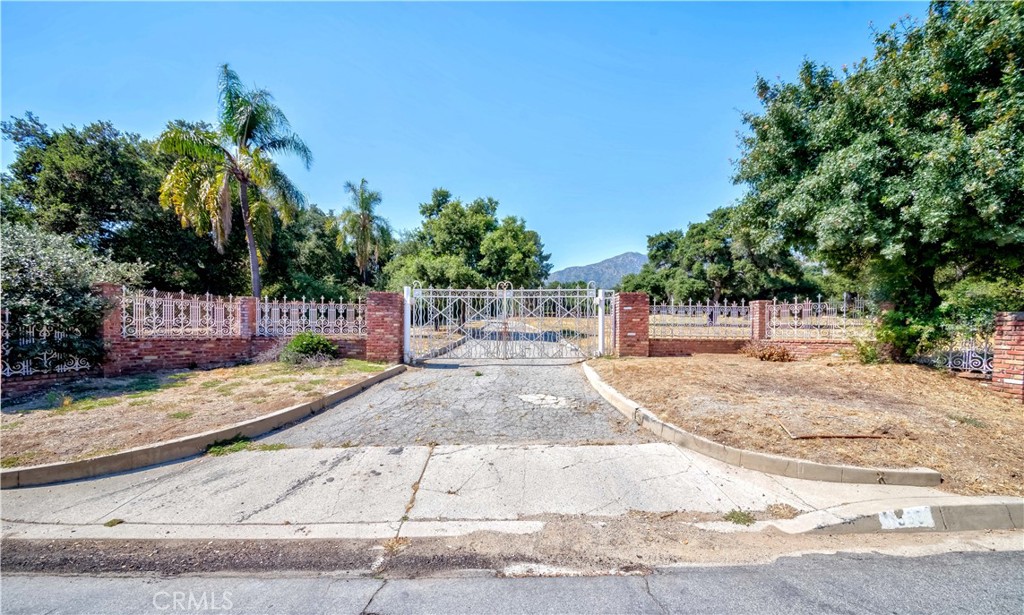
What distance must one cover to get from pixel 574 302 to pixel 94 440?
8960 mm

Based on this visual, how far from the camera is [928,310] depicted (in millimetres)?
8398

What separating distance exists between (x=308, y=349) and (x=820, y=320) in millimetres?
13172

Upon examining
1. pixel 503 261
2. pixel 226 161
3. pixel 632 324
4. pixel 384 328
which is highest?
pixel 226 161

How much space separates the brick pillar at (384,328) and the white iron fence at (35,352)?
5515mm

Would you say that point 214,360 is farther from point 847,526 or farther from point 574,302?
point 847,526

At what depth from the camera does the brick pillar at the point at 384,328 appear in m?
9.83

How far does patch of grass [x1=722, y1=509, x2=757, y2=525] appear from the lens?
11.0ft

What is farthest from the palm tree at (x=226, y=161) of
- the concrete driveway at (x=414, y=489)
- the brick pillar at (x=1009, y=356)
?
the brick pillar at (x=1009, y=356)

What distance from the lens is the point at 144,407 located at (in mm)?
5977

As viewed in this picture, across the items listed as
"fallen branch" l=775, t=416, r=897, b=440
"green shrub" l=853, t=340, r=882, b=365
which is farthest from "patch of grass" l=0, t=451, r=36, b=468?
"green shrub" l=853, t=340, r=882, b=365

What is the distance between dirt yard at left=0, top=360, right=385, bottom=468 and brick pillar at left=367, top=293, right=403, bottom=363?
87 cm

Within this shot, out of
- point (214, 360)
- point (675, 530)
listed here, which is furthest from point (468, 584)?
point (214, 360)

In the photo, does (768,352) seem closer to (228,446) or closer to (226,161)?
(228,446)

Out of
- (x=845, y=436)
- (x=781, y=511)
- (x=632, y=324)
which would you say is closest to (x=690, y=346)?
(x=632, y=324)
